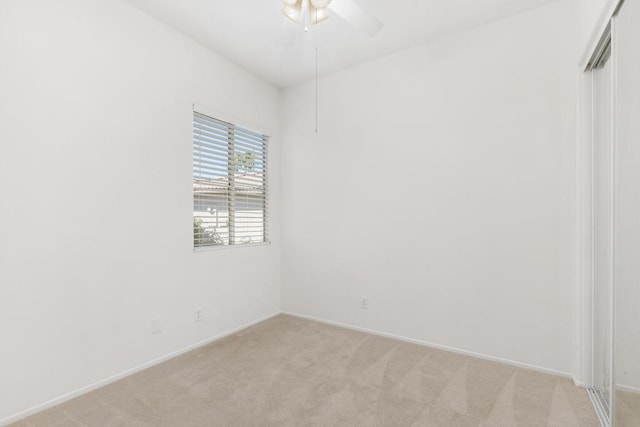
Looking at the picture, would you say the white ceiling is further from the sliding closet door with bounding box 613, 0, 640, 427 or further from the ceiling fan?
the sliding closet door with bounding box 613, 0, 640, 427

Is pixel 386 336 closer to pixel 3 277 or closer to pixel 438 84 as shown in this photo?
pixel 438 84

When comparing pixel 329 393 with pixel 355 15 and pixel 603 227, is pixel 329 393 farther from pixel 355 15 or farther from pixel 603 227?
pixel 355 15

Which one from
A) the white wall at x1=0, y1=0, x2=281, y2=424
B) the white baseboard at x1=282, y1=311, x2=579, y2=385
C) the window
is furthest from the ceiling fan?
the white baseboard at x1=282, y1=311, x2=579, y2=385

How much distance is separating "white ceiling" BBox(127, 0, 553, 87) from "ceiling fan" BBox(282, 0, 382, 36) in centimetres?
11

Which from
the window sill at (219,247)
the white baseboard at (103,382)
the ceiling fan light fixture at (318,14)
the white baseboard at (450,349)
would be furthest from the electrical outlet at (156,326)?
the ceiling fan light fixture at (318,14)

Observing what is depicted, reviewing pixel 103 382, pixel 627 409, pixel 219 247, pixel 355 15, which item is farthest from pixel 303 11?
pixel 103 382

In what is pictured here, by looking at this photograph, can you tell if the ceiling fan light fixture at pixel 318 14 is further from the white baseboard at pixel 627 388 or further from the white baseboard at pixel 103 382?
the white baseboard at pixel 103 382

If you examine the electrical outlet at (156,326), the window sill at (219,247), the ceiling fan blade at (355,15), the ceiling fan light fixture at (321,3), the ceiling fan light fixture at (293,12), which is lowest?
the electrical outlet at (156,326)

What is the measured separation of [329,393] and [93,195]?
215 centimetres

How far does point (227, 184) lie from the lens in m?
3.35

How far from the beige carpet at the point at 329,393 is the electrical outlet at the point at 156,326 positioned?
0.90 feet

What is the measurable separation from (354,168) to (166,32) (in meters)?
2.11

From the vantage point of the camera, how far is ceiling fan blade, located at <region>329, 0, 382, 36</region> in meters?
1.81

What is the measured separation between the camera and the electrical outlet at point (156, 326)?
2.60 metres
